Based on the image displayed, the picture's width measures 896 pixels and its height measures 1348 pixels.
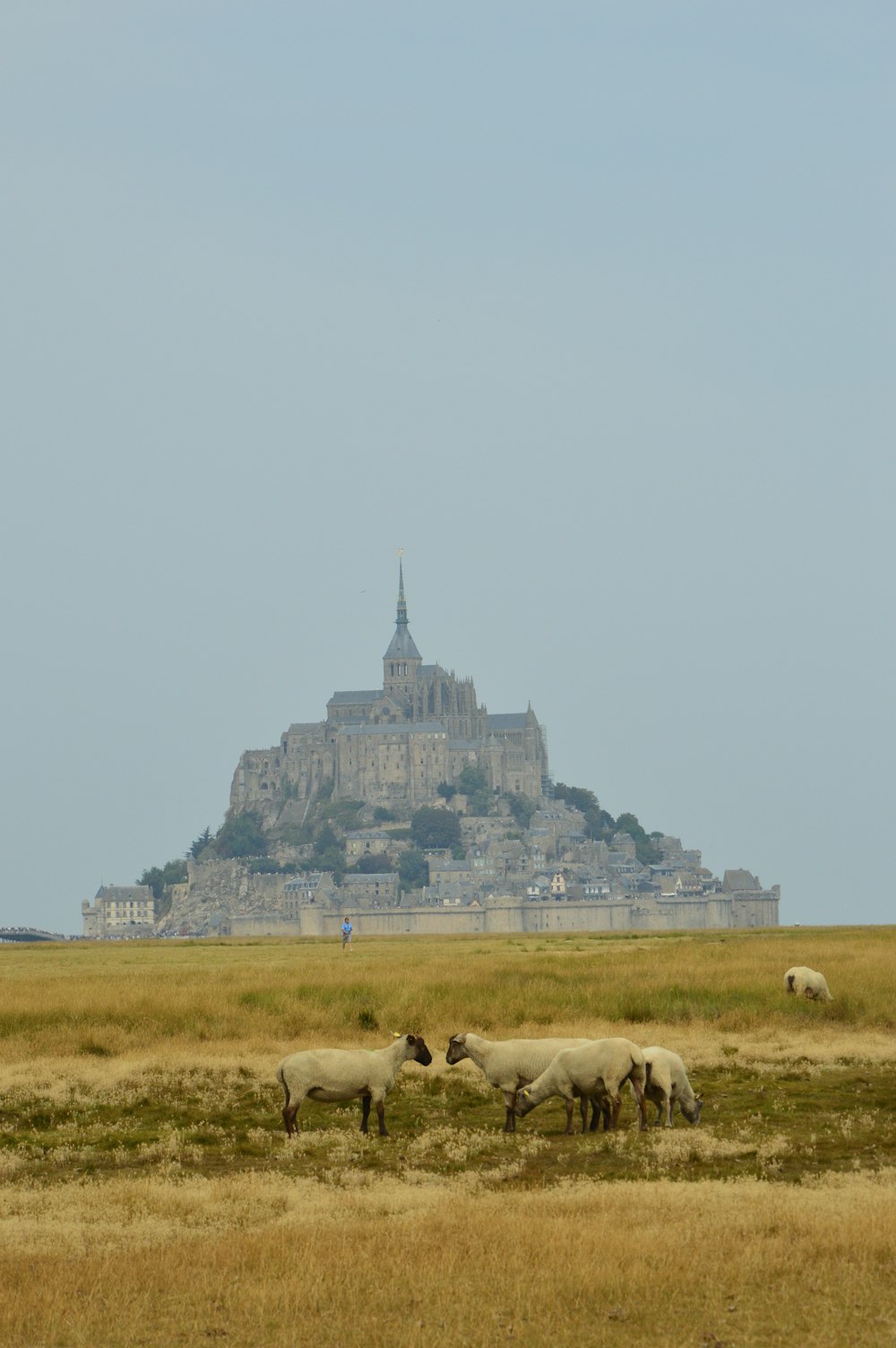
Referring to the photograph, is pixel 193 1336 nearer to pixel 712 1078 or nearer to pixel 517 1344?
pixel 517 1344

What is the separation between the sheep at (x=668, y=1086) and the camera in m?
18.5

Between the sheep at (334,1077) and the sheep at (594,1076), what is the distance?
4.78 feet

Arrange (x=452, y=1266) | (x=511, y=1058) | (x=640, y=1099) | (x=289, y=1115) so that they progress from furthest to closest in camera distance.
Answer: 1. (x=511, y=1058)
2. (x=289, y=1115)
3. (x=640, y=1099)
4. (x=452, y=1266)

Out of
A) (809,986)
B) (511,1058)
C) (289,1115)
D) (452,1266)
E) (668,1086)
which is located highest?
(809,986)

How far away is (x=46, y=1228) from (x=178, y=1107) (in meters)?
6.26

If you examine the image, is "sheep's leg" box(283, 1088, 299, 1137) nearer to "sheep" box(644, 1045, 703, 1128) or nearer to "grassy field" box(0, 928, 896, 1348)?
"grassy field" box(0, 928, 896, 1348)

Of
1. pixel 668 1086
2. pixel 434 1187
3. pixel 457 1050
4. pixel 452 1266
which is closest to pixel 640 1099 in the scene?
pixel 668 1086

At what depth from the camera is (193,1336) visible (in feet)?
37.8

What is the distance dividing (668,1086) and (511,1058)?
172cm

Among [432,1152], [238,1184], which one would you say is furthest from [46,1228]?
[432,1152]

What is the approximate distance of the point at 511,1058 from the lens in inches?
752

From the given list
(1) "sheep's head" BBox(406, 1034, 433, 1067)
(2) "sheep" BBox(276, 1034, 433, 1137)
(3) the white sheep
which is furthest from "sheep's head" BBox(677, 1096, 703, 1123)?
(3) the white sheep

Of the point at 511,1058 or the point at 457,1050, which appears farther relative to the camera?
the point at 457,1050

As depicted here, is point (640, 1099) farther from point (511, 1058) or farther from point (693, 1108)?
point (511, 1058)
